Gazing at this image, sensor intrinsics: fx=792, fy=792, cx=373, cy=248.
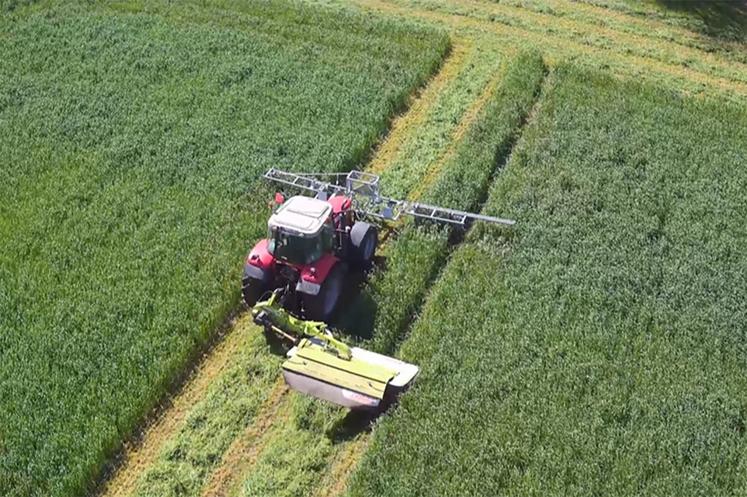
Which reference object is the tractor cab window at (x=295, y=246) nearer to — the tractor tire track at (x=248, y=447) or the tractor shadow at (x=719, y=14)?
the tractor tire track at (x=248, y=447)

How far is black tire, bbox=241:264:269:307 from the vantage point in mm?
14570

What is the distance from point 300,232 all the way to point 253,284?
1541 millimetres

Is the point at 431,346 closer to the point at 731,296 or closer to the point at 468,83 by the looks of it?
the point at 731,296

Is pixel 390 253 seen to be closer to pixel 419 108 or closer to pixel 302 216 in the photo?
pixel 302 216

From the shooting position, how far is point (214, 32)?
25766 mm

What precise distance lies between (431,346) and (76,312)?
6785 millimetres

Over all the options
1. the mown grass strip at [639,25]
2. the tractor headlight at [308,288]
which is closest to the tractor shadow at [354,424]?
the tractor headlight at [308,288]

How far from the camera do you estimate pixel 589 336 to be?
14.6 m

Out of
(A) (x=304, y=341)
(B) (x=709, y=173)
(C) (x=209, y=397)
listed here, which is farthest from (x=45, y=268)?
Answer: (B) (x=709, y=173)

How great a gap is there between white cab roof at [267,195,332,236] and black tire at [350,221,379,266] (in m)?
0.91

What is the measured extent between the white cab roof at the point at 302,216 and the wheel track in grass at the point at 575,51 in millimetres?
13447

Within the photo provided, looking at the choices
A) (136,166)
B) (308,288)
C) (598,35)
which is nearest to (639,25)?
(598,35)

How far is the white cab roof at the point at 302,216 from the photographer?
14.0 metres

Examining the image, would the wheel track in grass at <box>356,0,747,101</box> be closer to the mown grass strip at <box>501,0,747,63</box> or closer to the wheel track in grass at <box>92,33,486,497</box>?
the mown grass strip at <box>501,0,747,63</box>
